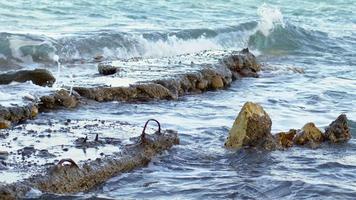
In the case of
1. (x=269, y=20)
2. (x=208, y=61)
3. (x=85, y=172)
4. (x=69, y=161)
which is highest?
(x=269, y=20)

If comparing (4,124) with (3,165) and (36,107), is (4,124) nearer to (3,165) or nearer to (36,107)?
(36,107)

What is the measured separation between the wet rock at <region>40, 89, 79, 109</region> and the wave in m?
5.60

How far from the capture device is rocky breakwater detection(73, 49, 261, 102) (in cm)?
1110

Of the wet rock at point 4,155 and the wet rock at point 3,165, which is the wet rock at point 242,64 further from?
the wet rock at point 3,165

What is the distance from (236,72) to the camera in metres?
14.7

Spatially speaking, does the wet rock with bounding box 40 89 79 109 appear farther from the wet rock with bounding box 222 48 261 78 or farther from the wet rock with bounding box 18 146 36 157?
the wet rock with bounding box 222 48 261 78

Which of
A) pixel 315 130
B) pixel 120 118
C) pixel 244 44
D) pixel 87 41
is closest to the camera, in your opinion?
pixel 315 130

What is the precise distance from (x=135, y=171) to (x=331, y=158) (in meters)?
2.30

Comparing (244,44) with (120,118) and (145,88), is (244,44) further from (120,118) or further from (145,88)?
(120,118)

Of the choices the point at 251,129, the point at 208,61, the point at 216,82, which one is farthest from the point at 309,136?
the point at 208,61

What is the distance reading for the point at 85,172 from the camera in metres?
6.77

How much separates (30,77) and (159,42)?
799 centimetres

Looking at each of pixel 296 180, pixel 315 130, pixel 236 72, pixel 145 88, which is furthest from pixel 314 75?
pixel 296 180

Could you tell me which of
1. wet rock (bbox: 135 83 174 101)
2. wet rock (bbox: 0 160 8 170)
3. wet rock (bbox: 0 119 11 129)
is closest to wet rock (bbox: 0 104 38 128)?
wet rock (bbox: 0 119 11 129)
